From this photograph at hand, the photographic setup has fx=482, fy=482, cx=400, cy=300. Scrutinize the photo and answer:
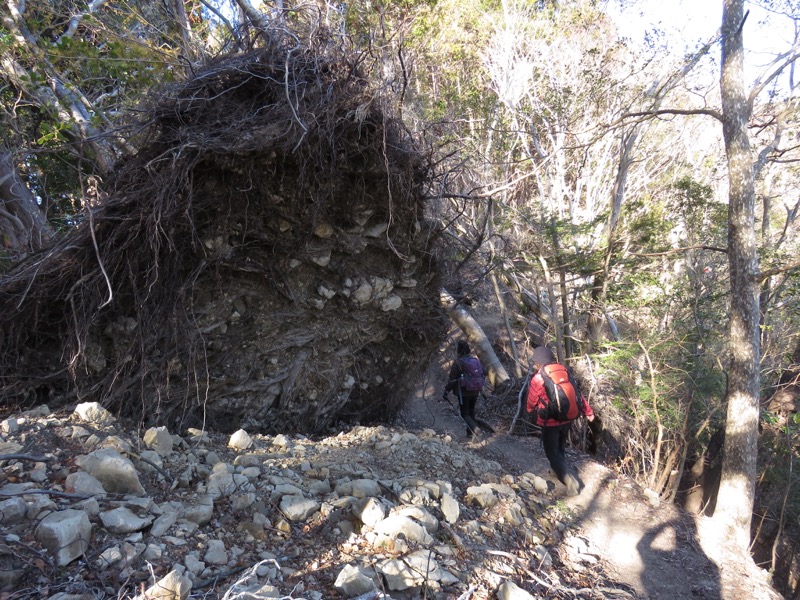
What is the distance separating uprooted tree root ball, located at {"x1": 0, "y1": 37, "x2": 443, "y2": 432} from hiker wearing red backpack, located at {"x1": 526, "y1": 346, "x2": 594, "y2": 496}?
2061 mm

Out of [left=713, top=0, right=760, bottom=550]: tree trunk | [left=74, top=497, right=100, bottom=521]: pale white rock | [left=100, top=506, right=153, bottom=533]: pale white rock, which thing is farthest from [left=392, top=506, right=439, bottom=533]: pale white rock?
[left=713, top=0, right=760, bottom=550]: tree trunk

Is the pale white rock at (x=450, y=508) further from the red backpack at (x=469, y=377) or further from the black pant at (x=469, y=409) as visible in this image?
the black pant at (x=469, y=409)

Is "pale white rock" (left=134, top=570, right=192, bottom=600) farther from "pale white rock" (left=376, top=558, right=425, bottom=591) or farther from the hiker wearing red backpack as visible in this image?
the hiker wearing red backpack

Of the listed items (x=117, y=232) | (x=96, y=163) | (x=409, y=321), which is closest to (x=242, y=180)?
(x=117, y=232)

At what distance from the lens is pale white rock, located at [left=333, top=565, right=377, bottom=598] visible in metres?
2.41

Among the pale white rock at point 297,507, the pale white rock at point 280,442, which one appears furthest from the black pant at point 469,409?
the pale white rock at point 297,507

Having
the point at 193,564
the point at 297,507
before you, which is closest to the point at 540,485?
the point at 297,507

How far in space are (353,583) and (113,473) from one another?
1.54 m

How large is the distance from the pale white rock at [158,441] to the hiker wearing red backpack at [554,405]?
3.54 m

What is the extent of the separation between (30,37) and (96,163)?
181 centimetres

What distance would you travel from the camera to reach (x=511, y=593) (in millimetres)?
2730

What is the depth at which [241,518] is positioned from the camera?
288 centimetres

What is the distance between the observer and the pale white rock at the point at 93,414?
3.57 metres

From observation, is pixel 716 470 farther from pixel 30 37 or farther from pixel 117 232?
pixel 30 37
